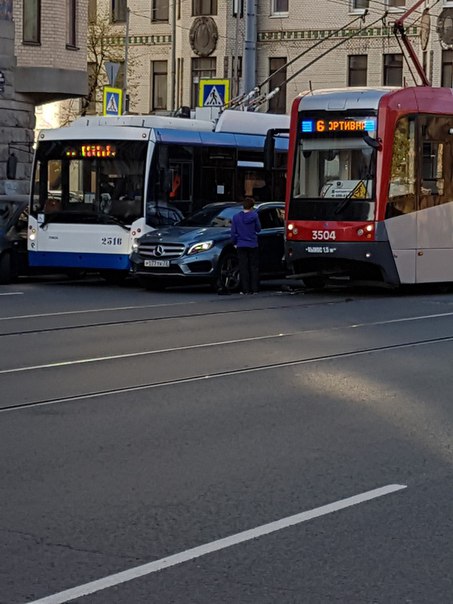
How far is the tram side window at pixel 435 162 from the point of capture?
22.3 metres

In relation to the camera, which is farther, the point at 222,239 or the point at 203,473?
the point at 222,239

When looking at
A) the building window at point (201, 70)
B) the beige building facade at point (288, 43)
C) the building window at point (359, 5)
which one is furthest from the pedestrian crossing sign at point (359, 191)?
the building window at point (201, 70)

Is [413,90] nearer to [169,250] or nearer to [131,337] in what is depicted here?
[169,250]

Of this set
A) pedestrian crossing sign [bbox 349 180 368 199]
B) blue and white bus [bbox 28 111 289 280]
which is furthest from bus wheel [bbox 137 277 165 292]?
pedestrian crossing sign [bbox 349 180 368 199]

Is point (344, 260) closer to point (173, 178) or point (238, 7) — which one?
point (173, 178)

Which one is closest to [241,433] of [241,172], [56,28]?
[241,172]

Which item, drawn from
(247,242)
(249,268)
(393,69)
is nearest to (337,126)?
(247,242)

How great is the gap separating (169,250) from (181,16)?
111 ft

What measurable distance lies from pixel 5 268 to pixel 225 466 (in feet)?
55.8

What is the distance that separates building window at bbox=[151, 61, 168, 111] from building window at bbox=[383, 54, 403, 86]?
9.44m

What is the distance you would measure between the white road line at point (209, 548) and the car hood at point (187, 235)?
604 inches

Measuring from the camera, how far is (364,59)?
53500mm

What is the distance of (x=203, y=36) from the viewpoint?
177 ft

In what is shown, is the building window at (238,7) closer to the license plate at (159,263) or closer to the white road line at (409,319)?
the license plate at (159,263)
